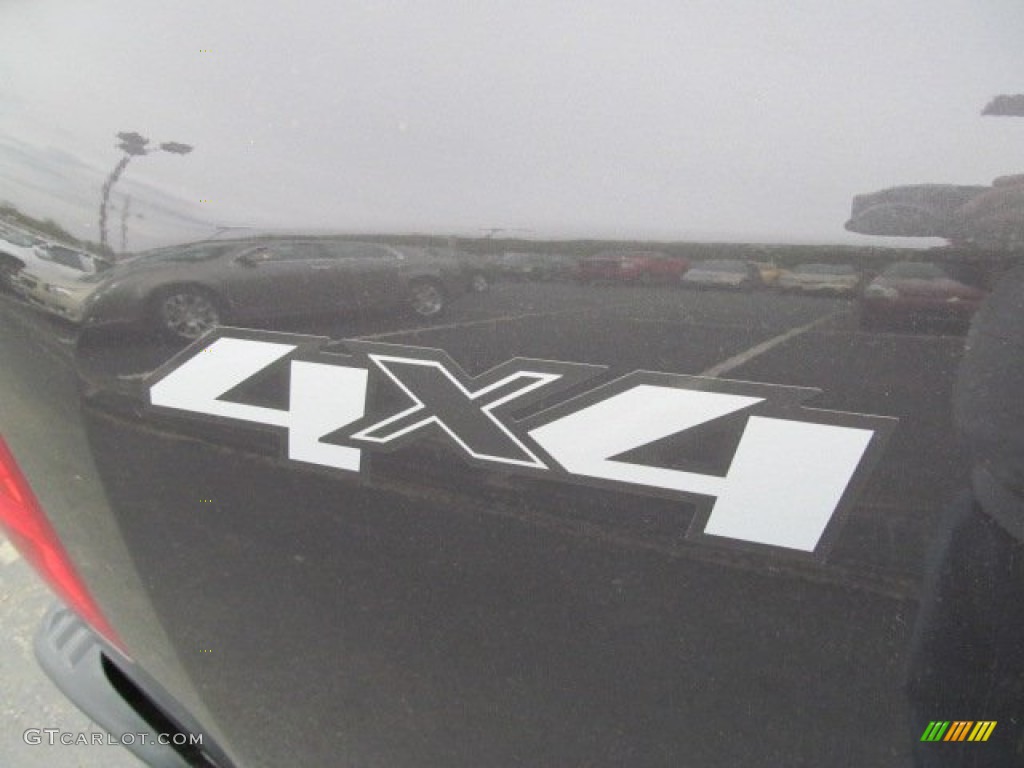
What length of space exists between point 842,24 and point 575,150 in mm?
297

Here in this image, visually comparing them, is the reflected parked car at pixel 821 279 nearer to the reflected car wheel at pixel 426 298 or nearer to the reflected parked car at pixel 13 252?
the reflected car wheel at pixel 426 298

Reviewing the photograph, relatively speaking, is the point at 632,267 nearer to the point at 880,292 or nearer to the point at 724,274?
the point at 724,274

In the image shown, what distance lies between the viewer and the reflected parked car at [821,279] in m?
0.73

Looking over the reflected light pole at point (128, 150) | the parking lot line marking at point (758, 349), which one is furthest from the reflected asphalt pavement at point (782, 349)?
the reflected light pole at point (128, 150)

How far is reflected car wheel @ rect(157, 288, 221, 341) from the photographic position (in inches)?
34.7

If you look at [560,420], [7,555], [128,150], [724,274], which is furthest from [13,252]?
[7,555]

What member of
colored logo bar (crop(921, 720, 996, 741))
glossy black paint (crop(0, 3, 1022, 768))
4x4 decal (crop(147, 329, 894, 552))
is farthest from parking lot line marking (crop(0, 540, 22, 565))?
colored logo bar (crop(921, 720, 996, 741))

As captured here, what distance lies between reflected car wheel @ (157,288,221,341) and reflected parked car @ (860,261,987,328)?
75cm

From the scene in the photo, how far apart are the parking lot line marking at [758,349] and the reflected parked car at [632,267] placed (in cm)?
10

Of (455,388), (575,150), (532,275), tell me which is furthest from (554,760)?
(575,150)

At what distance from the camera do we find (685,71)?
768 millimetres

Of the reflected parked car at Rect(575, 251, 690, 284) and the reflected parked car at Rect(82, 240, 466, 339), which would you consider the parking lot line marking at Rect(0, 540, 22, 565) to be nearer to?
the reflected parked car at Rect(82, 240, 466, 339)

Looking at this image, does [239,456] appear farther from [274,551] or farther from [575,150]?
[575,150]

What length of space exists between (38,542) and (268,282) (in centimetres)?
83
